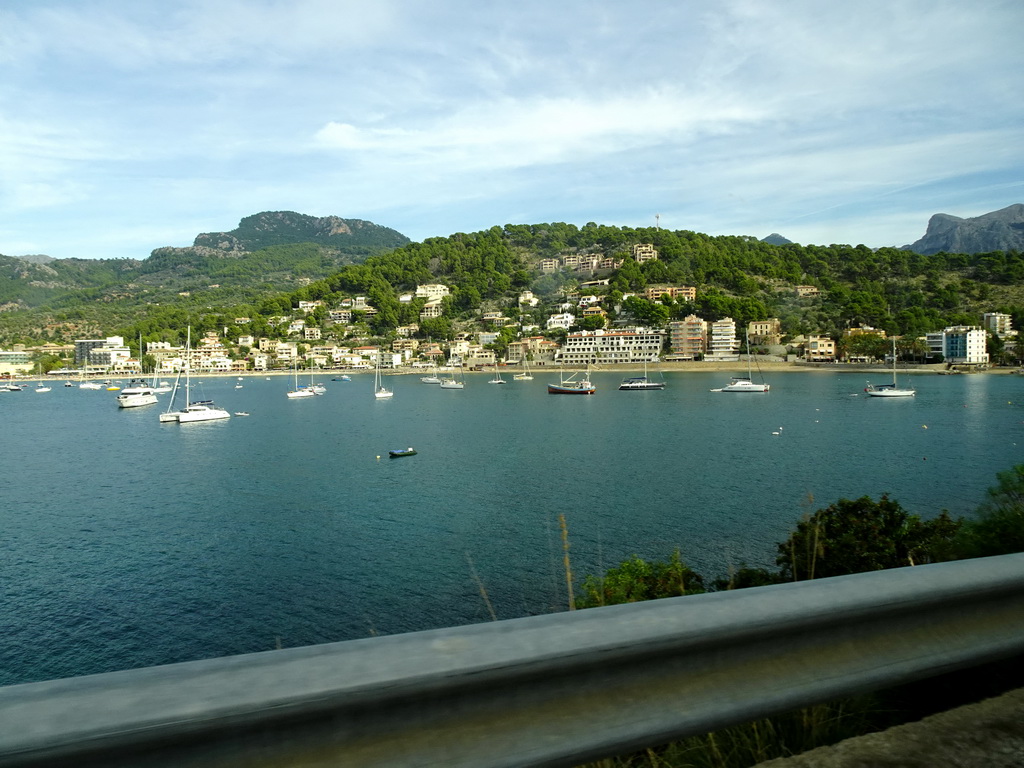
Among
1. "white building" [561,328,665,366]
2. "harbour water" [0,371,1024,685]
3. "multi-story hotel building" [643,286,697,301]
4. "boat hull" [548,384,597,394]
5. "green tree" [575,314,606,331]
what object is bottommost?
"harbour water" [0,371,1024,685]

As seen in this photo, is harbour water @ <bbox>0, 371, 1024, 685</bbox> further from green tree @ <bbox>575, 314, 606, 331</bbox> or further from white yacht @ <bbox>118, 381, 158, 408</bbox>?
green tree @ <bbox>575, 314, 606, 331</bbox>

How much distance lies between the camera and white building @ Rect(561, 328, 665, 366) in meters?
100.0

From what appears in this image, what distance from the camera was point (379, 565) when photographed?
12.9 metres

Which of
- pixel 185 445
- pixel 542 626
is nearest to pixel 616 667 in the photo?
pixel 542 626

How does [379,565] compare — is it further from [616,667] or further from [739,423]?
[739,423]

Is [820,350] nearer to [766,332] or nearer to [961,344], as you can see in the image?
[766,332]

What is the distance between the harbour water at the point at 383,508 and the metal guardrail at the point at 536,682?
7.03 ft

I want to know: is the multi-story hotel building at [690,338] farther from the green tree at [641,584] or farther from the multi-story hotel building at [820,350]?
the green tree at [641,584]

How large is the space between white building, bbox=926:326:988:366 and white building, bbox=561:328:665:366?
34325mm

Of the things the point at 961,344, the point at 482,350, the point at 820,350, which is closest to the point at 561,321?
the point at 482,350

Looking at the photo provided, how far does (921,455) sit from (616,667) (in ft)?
89.9

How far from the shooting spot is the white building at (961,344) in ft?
270

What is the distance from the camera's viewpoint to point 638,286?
122 metres

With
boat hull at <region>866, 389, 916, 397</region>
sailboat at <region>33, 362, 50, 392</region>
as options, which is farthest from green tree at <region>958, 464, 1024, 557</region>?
sailboat at <region>33, 362, 50, 392</region>
